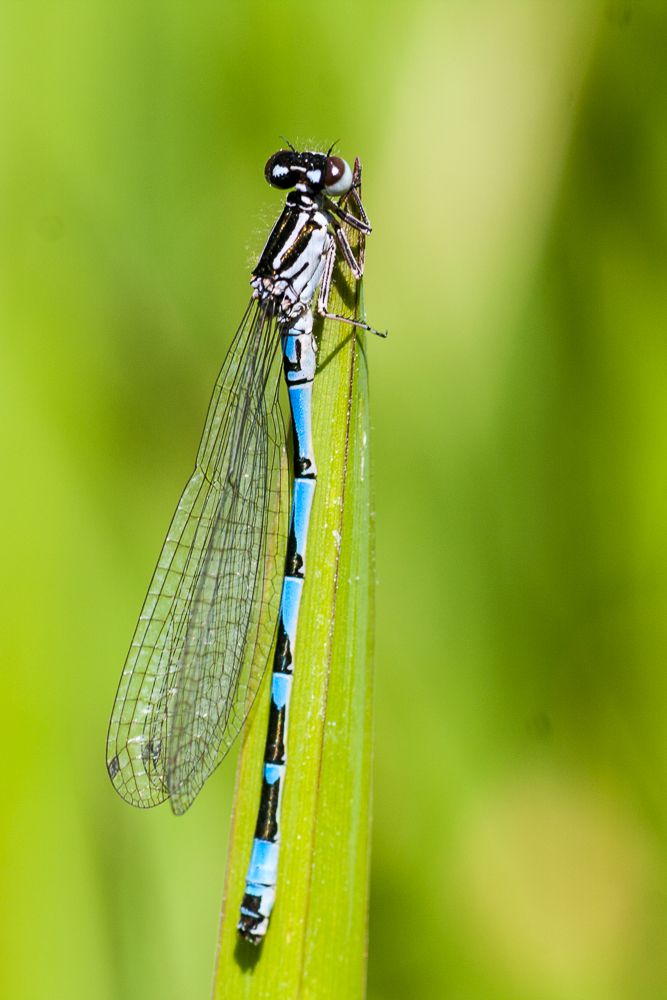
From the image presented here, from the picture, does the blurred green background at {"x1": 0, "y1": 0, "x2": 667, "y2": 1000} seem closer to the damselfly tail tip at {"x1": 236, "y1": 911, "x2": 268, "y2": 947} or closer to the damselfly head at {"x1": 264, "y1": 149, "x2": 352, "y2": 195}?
the damselfly head at {"x1": 264, "y1": 149, "x2": 352, "y2": 195}

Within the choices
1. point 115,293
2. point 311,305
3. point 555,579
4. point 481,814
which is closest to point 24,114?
point 115,293

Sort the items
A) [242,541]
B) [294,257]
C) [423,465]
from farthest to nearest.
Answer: [294,257] < [242,541] < [423,465]

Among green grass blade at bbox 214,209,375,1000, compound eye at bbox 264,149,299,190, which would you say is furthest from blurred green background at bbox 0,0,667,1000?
green grass blade at bbox 214,209,375,1000

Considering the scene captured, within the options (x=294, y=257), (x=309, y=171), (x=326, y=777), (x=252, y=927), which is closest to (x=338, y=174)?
(x=309, y=171)

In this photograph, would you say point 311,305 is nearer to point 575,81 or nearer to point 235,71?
point 235,71

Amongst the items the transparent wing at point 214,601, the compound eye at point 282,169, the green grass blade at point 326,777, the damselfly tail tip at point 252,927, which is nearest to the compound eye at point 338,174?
the compound eye at point 282,169

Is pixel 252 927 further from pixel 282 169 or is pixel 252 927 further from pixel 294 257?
pixel 282 169
